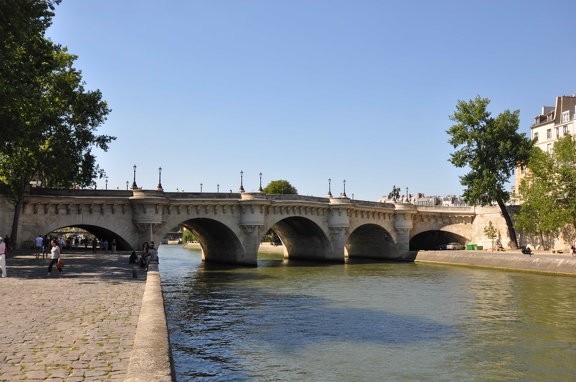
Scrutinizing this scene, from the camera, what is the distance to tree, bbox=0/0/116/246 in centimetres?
2691

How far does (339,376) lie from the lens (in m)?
15.1

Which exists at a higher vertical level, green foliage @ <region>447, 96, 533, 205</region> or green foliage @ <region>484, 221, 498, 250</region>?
green foliage @ <region>447, 96, 533, 205</region>

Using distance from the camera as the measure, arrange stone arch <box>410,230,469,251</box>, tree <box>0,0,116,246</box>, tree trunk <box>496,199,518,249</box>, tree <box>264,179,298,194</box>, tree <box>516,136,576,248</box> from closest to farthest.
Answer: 1. tree <box>0,0,116,246</box>
2. tree <box>516,136,576,248</box>
3. tree trunk <box>496,199,518,249</box>
4. stone arch <box>410,230,469,251</box>
5. tree <box>264,179,298,194</box>

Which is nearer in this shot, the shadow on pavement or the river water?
the river water

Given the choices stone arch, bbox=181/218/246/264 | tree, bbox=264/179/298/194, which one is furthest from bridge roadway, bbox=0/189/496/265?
tree, bbox=264/179/298/194

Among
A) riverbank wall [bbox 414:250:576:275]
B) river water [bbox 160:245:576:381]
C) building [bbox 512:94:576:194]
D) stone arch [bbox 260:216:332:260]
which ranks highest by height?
building [bbox 512:94:576:194]

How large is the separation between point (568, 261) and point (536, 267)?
303 cm

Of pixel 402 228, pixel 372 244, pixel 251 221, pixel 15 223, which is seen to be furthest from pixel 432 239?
pixel 15 223

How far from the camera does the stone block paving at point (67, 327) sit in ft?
29.1

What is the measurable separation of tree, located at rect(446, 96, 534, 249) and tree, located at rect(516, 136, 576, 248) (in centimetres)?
297

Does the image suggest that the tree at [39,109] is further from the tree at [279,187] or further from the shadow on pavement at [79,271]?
the tree at [279,187]

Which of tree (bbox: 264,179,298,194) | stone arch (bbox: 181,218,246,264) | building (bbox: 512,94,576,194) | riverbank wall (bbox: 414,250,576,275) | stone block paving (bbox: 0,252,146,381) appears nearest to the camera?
stone block paving (bbox: 0,252,146,381)

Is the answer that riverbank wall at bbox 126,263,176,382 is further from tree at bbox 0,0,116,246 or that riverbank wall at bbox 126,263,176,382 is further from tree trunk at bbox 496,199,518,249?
tree trunk at bbox 496,199,518,249

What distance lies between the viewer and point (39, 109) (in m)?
33.0
